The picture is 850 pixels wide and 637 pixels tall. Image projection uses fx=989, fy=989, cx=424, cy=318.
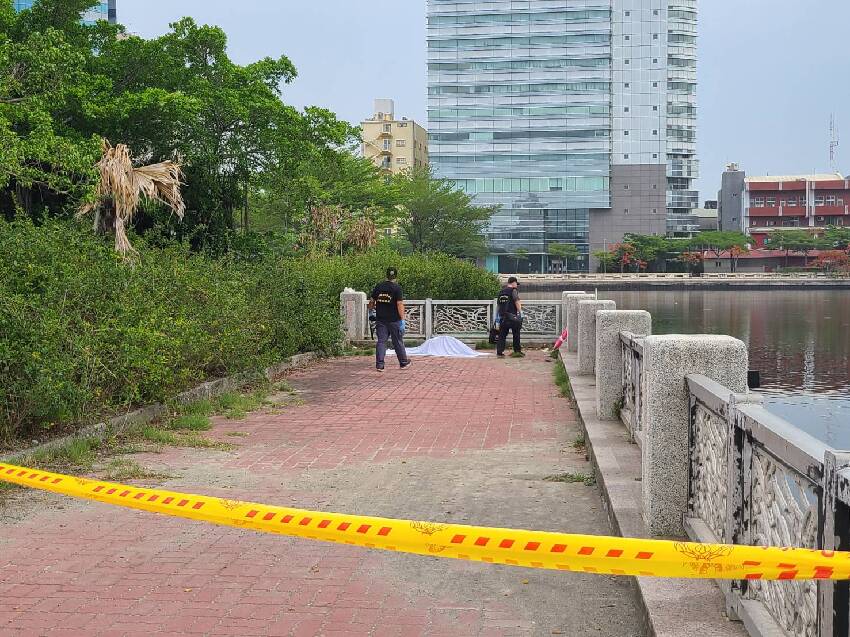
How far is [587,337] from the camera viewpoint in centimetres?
1405

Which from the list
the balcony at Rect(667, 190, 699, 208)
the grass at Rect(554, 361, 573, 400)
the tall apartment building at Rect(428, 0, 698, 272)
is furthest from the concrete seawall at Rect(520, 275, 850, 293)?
the grass at Rect(554, 361, 573, 400)

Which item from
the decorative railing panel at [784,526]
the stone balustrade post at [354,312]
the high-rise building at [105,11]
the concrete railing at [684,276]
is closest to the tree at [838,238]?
the concrete railing at [684,276]

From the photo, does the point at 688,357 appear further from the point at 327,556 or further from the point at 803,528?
the point at 327,556

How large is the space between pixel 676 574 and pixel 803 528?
0.50 metres

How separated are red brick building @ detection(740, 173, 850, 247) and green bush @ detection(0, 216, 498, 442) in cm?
11838

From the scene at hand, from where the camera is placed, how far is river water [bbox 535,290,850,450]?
21.5 m

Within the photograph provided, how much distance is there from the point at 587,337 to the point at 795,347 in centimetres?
2454

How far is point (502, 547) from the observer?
3.36 meters

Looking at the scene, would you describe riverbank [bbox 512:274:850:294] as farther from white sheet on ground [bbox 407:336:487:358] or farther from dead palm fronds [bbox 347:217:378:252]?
white sheet on ground [bbox 407:336:487:358]

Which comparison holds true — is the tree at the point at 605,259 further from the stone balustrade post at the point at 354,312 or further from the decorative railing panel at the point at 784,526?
the decorative railing panel at the point at 784,526

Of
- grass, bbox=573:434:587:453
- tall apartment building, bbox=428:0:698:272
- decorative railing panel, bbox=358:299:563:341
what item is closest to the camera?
grass, bbox=573:434:587:453

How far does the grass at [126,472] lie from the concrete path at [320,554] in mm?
194

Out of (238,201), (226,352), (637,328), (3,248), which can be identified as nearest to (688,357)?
(637,328)

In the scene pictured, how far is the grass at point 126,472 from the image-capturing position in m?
8.14
